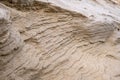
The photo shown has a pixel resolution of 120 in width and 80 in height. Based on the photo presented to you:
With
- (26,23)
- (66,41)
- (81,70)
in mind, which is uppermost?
(26,23)

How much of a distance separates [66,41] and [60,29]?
0.52ft

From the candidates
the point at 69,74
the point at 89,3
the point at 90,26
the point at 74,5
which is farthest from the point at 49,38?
the point at 89,3

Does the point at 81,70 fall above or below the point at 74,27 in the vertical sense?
below

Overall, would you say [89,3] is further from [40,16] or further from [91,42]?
[40,16]

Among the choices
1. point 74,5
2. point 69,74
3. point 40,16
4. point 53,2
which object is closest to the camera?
point 69,74

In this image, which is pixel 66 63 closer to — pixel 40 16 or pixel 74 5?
pixel 40 16

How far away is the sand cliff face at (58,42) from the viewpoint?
7.29 feet

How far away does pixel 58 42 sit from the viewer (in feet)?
9.39

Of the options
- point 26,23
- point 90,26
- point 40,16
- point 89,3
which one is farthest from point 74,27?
point 89,3

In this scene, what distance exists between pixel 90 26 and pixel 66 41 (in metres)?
0.46

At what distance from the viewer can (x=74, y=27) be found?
10.4 feet

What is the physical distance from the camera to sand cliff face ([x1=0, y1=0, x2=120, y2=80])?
2.22m

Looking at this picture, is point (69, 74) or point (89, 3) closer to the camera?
point (69, 74)

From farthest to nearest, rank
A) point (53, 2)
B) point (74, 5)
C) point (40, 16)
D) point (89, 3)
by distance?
point (89, 3) < point (74, 5) < point (53, 2) < point (40, 16)
